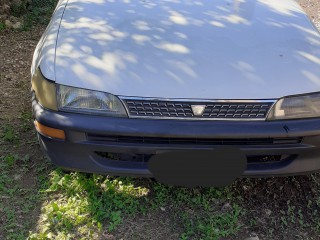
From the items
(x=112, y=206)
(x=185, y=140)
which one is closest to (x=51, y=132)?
(x=112, y=206)

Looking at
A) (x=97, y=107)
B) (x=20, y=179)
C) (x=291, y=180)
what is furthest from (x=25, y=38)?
(x=291, y=180)

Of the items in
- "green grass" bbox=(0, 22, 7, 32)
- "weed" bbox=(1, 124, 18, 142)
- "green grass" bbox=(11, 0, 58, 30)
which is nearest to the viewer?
"weed" bbox=(1, 124, 18, 142)

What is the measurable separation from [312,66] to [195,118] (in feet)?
2.72

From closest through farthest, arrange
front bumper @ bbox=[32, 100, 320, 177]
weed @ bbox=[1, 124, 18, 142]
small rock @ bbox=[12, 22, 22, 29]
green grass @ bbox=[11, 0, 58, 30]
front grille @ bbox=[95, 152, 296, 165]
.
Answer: front bumper @ bbox=[32, 100, 320, 177] → front grille @ bbox=[95, 152, 296, 165] → weed @ bbox=[1, 124, 18, 142] → small rock @ bbox=[12, 22, 22, 29] → green grass @ bbox=[11, 0, 58, 30]

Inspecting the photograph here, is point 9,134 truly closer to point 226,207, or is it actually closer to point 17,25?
point 226,207

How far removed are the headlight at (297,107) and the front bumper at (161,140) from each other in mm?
40

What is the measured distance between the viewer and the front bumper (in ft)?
7.98

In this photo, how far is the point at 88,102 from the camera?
250 cm

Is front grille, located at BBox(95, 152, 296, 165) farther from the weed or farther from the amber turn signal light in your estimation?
the weed

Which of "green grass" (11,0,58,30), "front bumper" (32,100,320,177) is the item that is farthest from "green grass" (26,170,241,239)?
"green grass" (11,0,58,30)

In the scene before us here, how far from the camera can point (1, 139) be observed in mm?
3480

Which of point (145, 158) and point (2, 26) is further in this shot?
point (2, 26)

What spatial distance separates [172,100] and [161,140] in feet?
0.77

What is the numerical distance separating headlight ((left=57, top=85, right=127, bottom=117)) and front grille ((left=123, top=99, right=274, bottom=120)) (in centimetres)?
7
